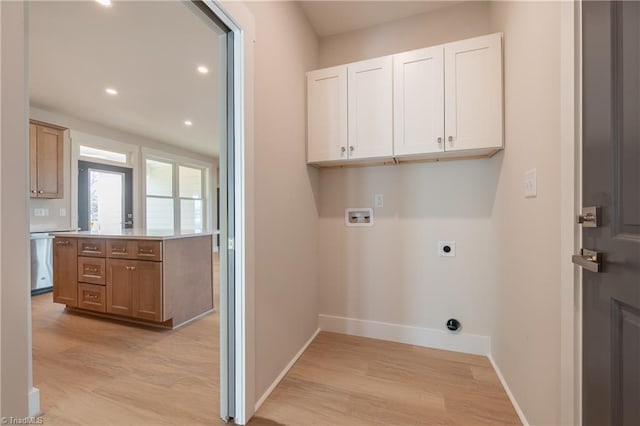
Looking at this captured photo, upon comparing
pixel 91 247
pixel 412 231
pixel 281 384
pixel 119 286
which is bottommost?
pixel 281 384

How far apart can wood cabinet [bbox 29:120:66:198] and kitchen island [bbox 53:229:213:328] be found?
164 cm

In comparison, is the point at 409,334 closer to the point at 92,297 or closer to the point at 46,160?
the point at 92,297

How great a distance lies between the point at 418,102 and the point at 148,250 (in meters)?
2.70

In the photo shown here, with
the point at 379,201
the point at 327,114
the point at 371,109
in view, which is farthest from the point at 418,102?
the point at 379,201

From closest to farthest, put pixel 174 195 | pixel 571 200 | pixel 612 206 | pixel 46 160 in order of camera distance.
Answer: pixel 612 206, pixel 571 200, pixel 46 160, pixel 174 195

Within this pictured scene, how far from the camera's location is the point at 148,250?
8.48 feet

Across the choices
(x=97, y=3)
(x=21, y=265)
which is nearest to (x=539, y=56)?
(x=21, y=265)

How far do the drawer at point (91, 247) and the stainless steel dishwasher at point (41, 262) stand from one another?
1790 mm

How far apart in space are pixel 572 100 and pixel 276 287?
5.72ft

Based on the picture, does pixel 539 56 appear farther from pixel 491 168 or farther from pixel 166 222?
pixel 166 222

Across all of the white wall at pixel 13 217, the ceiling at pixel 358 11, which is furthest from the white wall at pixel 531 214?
the white wall at pixel 13 217

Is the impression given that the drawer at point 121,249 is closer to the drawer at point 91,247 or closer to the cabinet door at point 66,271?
the drawer at point 91,247

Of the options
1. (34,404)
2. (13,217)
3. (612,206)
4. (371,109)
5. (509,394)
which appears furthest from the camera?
(371,109)

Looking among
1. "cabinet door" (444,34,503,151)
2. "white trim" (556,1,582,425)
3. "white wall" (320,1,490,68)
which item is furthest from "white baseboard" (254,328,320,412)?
"white wall" (320,1,490,68)
